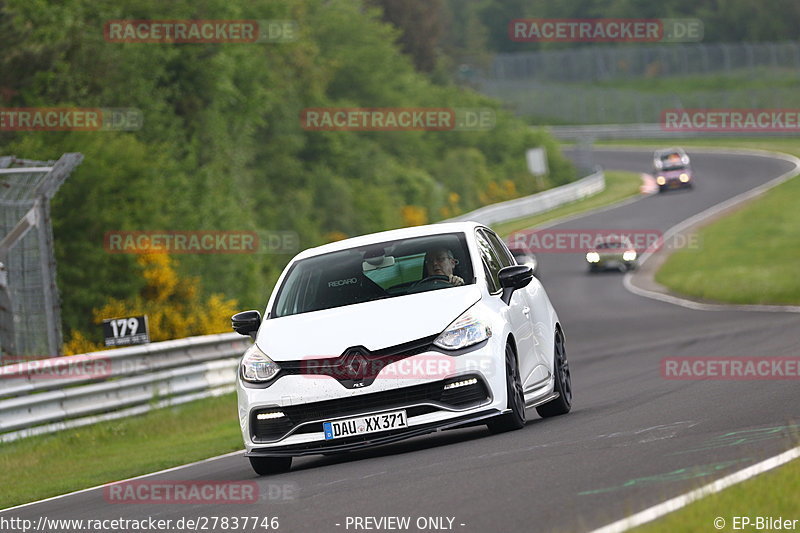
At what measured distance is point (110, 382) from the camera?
18312mm

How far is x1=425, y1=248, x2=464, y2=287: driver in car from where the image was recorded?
11.4m

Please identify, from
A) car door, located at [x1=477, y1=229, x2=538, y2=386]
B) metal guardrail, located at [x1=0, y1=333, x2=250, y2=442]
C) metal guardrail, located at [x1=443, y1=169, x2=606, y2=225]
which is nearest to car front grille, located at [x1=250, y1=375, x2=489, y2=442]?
car door, located at [x1=477, y1=229, x2=538, y2=386]

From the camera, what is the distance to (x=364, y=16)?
8294 centimetres

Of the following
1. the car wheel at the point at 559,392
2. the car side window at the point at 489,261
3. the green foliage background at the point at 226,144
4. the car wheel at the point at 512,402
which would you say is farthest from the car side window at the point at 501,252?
the green foliage background at the point at 226,144

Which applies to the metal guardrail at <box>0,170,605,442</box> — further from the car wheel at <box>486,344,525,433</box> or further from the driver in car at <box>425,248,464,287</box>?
the car wheel at <box>486,344,525,433</box>

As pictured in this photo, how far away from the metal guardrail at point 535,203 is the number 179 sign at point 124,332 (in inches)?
1655

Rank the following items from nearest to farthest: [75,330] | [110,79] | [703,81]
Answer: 1. [75,330]
2. [110,79]
3. [703,81]

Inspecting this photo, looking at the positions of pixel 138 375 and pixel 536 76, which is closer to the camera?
pixel 138 375

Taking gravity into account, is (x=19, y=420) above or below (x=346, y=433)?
below

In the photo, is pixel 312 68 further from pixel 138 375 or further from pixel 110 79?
pixel 138 375

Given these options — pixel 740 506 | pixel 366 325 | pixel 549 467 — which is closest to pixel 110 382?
pixel 366 325

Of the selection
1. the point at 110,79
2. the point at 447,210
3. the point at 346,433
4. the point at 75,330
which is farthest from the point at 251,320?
the point at 447,210

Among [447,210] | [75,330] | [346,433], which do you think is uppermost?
[346,433]

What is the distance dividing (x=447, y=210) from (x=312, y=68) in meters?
11.8
